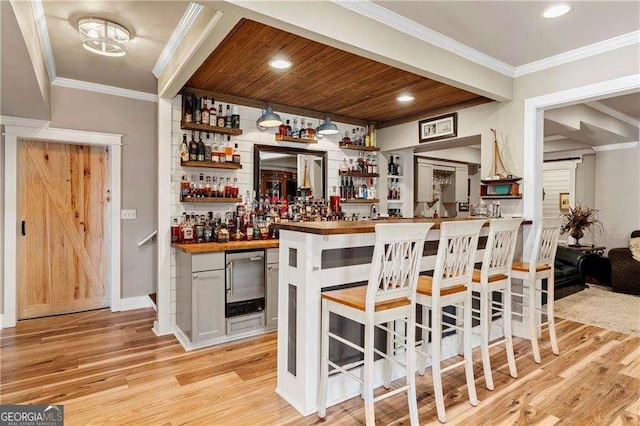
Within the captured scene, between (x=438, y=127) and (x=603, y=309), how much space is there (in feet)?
10.1

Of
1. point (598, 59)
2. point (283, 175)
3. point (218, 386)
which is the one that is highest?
point (598, 59)

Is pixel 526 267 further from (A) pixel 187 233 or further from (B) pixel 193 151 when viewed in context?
(B) pixel 193 151

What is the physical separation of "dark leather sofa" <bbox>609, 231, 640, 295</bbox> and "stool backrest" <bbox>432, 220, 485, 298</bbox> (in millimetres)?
4393

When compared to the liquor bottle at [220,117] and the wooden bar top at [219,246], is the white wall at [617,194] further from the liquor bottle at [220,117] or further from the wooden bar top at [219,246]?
the liquor bottle at [220,117]

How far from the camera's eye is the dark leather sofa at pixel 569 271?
488cm

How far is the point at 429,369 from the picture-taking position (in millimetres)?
2844

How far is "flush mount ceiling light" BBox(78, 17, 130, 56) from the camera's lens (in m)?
2.70

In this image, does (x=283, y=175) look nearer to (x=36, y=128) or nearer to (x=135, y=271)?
(x=135, y=271)

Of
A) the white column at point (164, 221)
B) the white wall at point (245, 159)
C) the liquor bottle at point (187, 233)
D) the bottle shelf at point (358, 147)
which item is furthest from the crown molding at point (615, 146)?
the white column at point (164, 221)

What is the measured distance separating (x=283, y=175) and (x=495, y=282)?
106 inches

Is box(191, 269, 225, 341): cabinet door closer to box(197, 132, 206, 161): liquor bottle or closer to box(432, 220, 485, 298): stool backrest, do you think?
box(197, 132, 206, 161): liquor bottle

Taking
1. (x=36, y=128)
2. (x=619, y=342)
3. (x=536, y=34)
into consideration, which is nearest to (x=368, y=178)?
(x=536, y=34)

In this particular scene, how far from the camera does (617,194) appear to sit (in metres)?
6.26

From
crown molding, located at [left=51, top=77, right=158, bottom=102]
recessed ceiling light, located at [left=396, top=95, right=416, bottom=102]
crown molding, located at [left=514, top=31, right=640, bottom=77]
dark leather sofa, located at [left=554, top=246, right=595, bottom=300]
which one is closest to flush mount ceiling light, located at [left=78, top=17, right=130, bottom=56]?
crown molding, located at [left=51, top=77, right=158, bottom=102]
